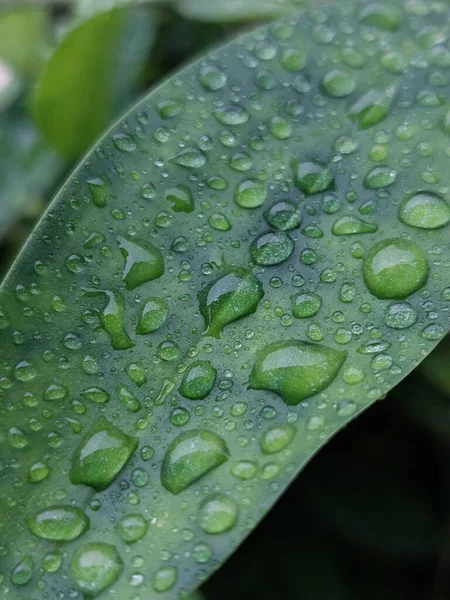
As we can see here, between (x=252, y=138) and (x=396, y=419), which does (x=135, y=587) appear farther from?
(x=396, y=419)

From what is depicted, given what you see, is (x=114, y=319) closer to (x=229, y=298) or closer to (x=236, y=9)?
(x=229, y=298)

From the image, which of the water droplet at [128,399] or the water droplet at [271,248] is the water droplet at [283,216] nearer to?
the water droplet at [271,248]

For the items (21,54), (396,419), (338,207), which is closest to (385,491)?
(396,419)

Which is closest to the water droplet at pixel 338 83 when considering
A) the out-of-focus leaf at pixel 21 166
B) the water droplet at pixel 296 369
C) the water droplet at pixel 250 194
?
the water droplet at pixel 250 194

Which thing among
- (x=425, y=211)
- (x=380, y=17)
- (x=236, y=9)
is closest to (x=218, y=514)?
(x=425, y=211)

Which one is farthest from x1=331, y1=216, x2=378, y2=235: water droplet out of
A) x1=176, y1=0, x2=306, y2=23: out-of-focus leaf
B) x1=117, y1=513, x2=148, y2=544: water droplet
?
x1=176, y1=0, x2=306, y2=23: out-of-focus leaf

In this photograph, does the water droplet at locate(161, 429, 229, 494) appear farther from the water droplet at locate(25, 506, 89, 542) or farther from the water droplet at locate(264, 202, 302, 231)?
the water droplet at locate(264, 202, 302, 231)
